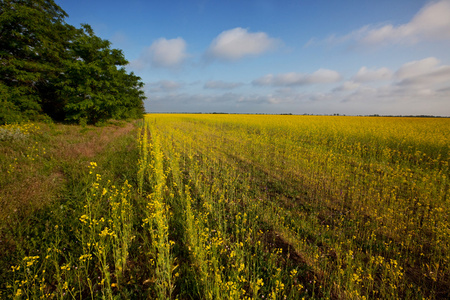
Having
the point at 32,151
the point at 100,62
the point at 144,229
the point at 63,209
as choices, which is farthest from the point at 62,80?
the point at 144,229

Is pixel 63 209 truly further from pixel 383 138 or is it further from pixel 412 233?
pixel 383 138

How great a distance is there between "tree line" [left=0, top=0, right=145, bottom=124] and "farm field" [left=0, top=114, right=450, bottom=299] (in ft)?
24.4

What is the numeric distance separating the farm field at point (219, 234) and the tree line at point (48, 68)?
24.4 ft

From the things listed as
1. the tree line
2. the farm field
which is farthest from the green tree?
the farm field

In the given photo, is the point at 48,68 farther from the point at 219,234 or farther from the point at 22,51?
the point at 219,234

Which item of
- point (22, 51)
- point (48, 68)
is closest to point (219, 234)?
point (48, 68)

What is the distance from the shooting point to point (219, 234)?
3168 millimetres

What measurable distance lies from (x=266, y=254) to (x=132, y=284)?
208 centimetres

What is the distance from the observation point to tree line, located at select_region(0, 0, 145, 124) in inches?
446

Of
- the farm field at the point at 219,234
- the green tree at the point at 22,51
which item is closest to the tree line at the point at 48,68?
the green tree at the point at 22,51

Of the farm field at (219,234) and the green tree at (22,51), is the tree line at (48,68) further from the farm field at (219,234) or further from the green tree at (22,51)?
the farm field at (219,234)

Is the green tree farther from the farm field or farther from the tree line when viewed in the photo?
the farm field

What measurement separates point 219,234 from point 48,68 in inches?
706

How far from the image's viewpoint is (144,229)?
11.4 feet
